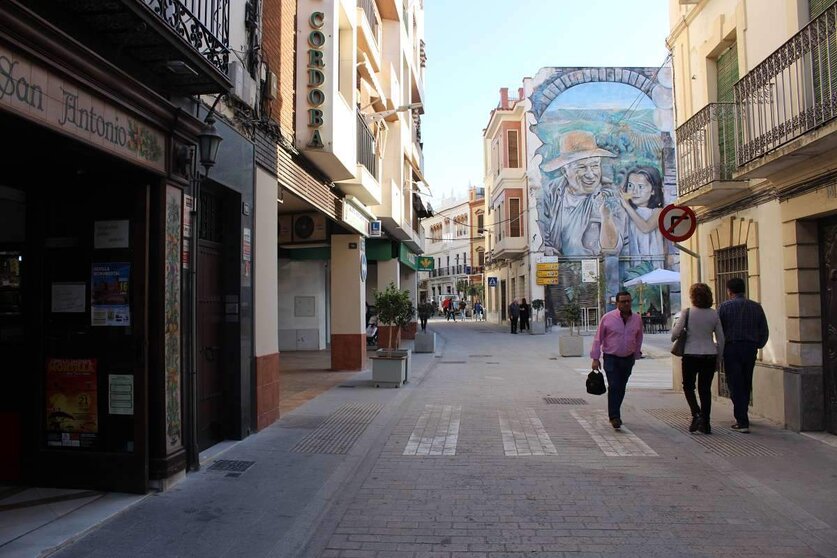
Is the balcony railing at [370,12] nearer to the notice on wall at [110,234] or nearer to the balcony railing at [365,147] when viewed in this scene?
the balcony railing at [365,147]

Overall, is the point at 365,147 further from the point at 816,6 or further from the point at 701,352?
the point at 816,6

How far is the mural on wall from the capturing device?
37688 millimetres

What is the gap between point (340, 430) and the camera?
27.4ft

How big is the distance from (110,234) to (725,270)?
28.5 ft

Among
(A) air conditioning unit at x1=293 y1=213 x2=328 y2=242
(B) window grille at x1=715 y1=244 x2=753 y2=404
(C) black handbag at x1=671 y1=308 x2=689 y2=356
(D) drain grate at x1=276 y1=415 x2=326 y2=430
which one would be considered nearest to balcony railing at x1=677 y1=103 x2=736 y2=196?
(B) window grille at x1=715 y1=244 x2=753 y2=404

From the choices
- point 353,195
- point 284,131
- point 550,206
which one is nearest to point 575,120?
point 550,206

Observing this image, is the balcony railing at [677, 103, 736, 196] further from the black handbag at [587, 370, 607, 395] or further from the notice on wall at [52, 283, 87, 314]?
the notice on wall at [52, 283, 87, 314]

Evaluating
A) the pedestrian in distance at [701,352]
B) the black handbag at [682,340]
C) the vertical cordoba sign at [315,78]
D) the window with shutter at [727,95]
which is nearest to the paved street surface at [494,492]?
the pedestrian in distance at [701,352]

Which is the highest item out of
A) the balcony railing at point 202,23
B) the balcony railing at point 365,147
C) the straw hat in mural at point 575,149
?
the straw hat in mural at point 575,149

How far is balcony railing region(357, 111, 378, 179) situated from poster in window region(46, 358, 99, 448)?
312 inches

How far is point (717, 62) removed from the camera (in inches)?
416

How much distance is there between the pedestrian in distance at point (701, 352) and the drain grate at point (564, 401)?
2.75m

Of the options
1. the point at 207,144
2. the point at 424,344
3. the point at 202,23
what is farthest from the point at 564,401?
the point at 424,344

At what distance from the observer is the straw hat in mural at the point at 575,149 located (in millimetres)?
37875
